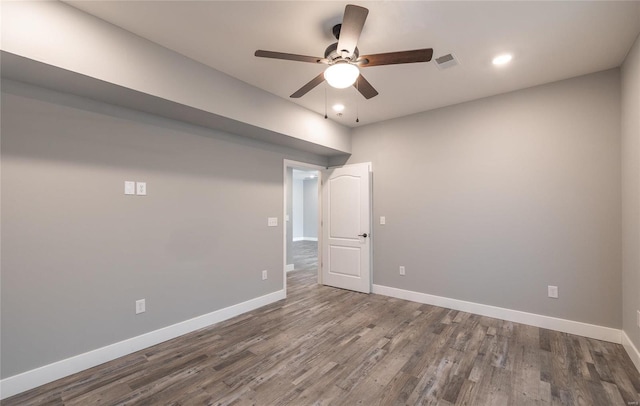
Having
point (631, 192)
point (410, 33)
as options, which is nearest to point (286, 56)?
point (410, 33)

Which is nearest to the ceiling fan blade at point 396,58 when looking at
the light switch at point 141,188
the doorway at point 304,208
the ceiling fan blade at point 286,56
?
the ceiling fan blade at point 286,56

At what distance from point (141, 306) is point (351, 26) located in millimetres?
3038

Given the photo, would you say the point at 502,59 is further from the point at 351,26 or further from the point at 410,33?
the point at 351,26

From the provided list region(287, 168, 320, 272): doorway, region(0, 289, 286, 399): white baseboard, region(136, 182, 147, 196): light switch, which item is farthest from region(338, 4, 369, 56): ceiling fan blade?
region(287, 168, 320, 272): doorway

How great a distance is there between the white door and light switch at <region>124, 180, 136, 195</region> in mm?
2974

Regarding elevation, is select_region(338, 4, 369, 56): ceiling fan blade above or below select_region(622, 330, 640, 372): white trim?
above

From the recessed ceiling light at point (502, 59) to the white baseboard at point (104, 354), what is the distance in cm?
395

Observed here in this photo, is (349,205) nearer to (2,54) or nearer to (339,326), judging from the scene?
(339,326)

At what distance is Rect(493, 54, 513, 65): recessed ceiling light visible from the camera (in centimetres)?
256

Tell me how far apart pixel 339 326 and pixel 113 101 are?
10.6 feet

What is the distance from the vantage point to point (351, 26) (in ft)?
5.55

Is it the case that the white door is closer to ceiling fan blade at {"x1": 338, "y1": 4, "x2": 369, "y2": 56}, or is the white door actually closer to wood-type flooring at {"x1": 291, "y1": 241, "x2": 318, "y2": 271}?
wood-type flooring at {"x1": 291, "y1": 241, "x2": 318, "y2": 271}

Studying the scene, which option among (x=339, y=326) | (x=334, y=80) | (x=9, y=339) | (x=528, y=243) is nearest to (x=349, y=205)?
(x=339, y=326)

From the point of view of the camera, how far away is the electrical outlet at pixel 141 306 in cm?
264
